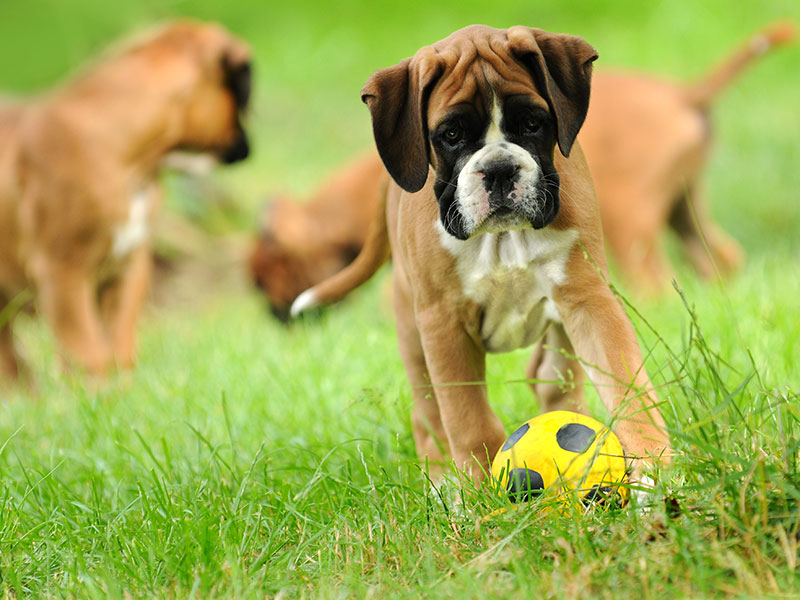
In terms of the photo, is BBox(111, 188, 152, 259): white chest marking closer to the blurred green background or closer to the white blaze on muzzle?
the blurred green background

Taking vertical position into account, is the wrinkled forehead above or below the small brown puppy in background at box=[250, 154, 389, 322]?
above

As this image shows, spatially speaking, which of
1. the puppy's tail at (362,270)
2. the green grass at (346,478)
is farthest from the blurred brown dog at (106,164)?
the puppy's tail at (362,270)

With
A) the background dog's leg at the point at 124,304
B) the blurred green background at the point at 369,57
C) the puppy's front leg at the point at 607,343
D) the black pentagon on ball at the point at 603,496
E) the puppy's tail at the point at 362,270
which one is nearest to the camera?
the black pentagon on ball at the point at 603,496

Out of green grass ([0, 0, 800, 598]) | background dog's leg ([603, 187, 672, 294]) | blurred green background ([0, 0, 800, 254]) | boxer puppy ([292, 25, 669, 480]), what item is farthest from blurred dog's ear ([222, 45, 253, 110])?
boxer puppy ([292, 25, 669, 480])

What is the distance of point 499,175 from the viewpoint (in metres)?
2.13

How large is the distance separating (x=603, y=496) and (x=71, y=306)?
413cm

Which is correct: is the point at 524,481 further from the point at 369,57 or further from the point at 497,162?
the point at 369,57

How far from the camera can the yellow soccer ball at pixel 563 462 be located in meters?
2.10

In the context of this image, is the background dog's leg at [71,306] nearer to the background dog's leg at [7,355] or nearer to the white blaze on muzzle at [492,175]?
the background dog's leg at [7,355]

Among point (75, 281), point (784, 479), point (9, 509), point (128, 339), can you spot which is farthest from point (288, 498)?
point (128, 339)

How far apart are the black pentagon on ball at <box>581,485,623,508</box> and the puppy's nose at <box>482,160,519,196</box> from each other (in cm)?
67

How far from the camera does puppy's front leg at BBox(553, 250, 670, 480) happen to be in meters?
2.26

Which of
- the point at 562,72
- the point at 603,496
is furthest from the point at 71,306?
the point at 603,496

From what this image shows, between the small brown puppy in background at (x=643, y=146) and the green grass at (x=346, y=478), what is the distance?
2.40ft
